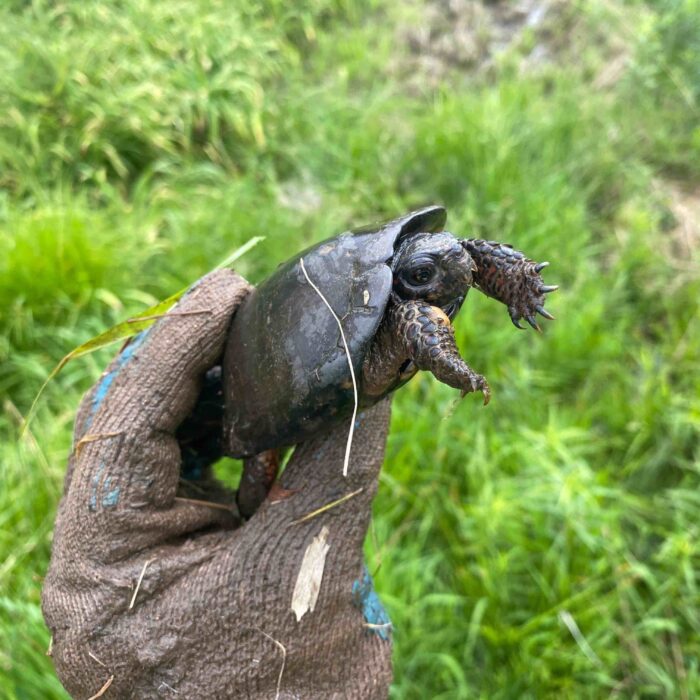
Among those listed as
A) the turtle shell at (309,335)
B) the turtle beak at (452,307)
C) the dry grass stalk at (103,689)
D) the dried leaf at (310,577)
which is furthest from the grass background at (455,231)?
the turtle beak at (452,307)

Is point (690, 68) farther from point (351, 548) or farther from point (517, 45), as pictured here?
point (351, 548)

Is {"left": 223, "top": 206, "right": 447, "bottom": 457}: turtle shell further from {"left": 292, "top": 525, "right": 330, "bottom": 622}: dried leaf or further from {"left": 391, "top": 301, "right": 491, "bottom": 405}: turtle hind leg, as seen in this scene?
{"left": 292, "top": 525, "right": 330, "bottom": 622}: dried leaf

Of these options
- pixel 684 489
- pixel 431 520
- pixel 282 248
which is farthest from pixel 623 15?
pixel 431 520

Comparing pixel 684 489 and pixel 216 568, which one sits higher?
pixel 216 568

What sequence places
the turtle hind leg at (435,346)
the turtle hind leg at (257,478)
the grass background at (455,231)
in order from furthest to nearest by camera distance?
the grass background at (455,231) < the turtle hind leg at (257,478) < the turtle hind leg at (435,346)

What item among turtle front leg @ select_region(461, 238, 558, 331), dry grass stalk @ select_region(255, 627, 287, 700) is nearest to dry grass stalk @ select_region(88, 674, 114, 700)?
dry grass stalk @ select_region(255, 627, 287, 700)

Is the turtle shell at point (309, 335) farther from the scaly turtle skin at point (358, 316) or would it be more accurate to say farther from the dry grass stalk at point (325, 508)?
the dry grass stalk at point (325, 508)
